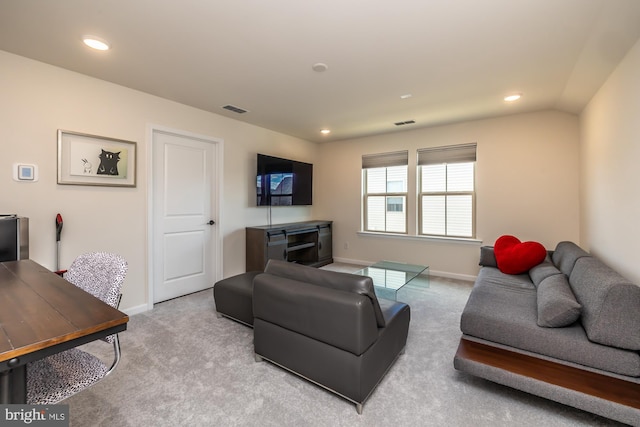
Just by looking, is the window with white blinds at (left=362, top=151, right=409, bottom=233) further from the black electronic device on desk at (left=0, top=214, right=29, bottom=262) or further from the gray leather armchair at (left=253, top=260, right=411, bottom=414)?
the black electronic device on desk at (left=0, top=214, right=29, bottom=262)

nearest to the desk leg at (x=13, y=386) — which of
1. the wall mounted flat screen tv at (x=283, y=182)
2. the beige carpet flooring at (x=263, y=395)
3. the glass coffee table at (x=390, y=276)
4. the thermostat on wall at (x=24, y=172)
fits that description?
the beige carpet flooring at (x=263, y=395)

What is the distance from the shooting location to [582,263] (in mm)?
2311

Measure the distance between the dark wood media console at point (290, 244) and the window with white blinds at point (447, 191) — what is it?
1.77 meters

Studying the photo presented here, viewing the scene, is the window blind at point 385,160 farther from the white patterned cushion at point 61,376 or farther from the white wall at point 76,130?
the white patterned cushion at point 61,376

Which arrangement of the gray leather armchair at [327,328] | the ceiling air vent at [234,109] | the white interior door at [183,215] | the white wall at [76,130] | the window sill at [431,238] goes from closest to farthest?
the gray leather armchair at [327,328]
the white wall at [76,130]
the white interior door at [183,215]
the ceiling air vent at [234,109]
the window sill at [431,238]

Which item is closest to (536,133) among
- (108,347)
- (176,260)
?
(176,260)

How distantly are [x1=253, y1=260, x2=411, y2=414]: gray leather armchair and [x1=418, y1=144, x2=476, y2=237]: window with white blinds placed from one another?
2.85 metres

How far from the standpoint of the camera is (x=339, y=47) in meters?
2.24

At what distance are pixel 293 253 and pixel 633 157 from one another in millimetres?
4270

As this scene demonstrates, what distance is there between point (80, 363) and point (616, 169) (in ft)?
12.8

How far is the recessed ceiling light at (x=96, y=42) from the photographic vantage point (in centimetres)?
212

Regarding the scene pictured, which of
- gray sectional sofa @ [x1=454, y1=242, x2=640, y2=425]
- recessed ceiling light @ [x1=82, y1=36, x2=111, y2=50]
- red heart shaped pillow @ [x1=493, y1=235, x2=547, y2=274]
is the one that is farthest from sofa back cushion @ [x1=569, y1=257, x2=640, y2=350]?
recessed ceiling light @ [x1=82, y1=36, x2=111, y2=50]

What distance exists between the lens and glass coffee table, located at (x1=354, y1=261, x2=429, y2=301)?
9.57 feet

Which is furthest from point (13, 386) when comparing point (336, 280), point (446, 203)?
point (446, 203)
